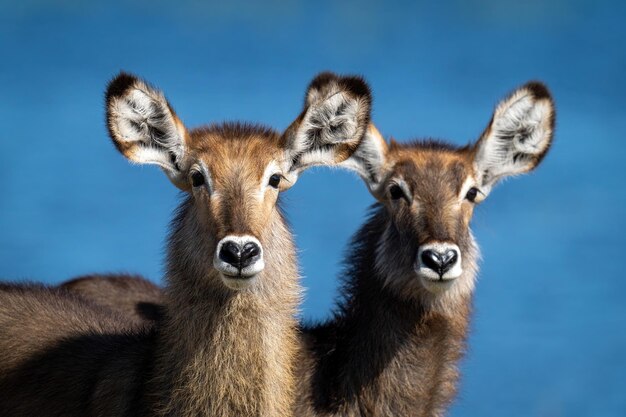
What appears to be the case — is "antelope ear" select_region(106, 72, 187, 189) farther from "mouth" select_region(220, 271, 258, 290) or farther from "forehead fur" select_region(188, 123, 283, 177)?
"mouth" select_region(220, 271, 258, 290)

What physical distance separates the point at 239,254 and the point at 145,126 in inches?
75.0

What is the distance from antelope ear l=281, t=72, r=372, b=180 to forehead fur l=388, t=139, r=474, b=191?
90 centimetres

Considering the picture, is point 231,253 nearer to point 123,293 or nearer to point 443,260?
point 443,260

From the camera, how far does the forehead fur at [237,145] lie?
899 centimetres

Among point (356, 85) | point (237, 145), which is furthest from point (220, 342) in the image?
point (356, 85)

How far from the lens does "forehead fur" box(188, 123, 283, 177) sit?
899cm

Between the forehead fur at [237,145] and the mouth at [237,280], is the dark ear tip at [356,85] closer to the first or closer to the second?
the forehead fur at [237,145]

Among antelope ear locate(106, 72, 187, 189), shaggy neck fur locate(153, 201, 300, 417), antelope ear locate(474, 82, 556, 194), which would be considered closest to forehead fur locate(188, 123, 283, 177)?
antelope ear locate(106, 72, 187, 189)

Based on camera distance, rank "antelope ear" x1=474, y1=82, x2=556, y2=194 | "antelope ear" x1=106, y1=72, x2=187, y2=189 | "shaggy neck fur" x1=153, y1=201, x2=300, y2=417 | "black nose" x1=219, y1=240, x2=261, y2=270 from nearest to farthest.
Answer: "black nose" x1=219, y1=240, x2=261, y2=270 < "shaggy neck fur" x1=153, y1=201, x2=300, y2=417 < "antelope ear" x1=106, y1=72, x2=187, y2=189 < "antelope ear" x1=474, y1=82, x2=556, y2=194

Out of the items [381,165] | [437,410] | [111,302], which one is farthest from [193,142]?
[111,302]

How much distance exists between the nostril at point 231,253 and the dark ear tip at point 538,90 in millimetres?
4295

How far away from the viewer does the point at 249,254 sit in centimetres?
822

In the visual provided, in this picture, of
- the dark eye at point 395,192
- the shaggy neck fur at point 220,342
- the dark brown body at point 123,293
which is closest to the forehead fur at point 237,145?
the shaggy neck fur at point 220,342

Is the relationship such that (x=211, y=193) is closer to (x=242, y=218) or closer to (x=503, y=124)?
(x=242, y=218)
